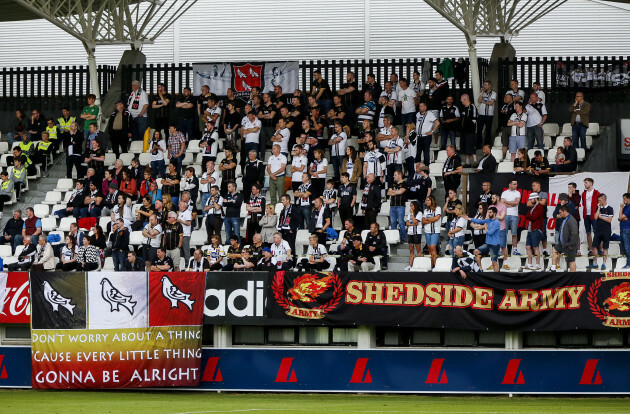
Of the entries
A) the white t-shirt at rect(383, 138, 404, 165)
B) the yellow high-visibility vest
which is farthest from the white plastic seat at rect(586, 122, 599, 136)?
the yellow high-visibility vest

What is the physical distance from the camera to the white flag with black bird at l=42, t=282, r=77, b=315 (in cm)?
2291

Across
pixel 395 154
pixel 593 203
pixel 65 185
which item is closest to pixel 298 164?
pixel 395 154

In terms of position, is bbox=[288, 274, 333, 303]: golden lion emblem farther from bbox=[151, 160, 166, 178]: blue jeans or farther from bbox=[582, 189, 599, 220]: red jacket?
bbox=[151, 160, 166, 178]: blue jeans

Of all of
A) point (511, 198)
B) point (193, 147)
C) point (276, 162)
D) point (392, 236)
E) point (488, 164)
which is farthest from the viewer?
point (193, 147)

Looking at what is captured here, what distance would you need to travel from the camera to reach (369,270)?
914 inches

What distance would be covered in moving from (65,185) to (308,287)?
33.1ft

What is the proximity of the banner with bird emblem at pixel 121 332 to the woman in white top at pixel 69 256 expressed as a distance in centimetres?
173

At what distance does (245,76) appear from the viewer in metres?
33.0

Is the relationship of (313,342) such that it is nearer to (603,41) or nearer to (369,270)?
(369,270)

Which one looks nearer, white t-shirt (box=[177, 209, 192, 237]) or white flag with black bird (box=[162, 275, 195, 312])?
Result: white flag with black bird (box=[162, 275, 195, 312])

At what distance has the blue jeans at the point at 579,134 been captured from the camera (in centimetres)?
2817

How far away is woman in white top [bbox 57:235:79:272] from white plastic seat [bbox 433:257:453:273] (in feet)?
24.9

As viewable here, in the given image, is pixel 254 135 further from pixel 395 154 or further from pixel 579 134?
pixel 579 134

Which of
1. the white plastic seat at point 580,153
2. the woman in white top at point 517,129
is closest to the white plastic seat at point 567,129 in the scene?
the white plastic seat at point 580,153
